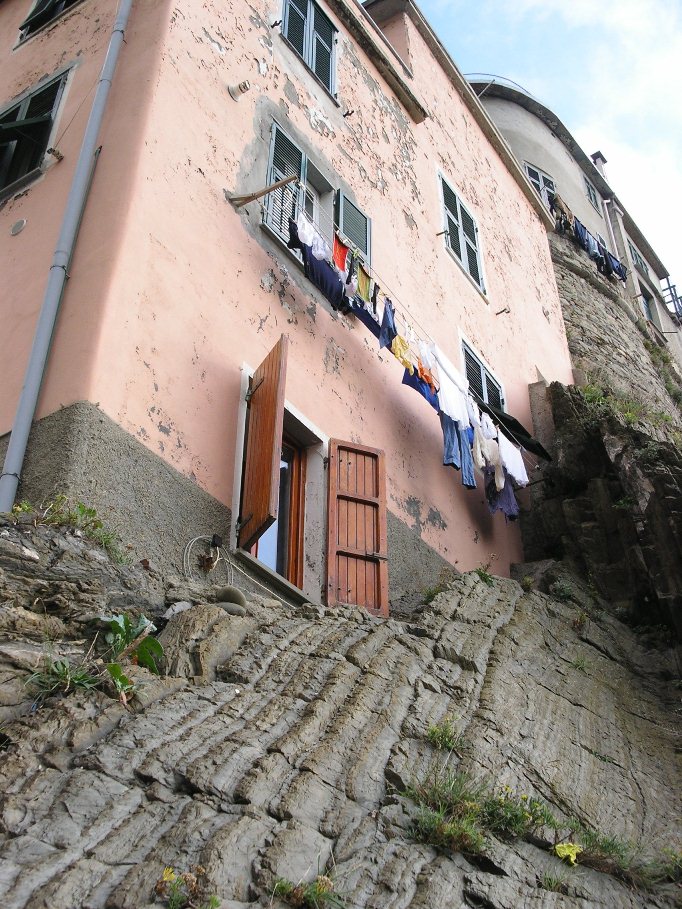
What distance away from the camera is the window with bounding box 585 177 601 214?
1137 inches

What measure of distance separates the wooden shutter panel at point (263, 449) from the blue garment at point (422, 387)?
2660 millimetres

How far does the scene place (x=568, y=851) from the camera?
483 cm

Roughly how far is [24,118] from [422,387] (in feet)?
17.4

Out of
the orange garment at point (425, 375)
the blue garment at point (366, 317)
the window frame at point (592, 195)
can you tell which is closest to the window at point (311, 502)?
the orange garment at point (425, 375)

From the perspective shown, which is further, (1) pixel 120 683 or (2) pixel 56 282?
(2) pixel 56 282

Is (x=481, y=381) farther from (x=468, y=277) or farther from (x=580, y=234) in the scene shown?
(x=580, y=234)

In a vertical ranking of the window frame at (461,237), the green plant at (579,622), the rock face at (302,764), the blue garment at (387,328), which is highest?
the window frame at (461,237)

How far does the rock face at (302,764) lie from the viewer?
3.84 m

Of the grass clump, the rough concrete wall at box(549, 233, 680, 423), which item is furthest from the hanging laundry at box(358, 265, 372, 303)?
the rough concrete wall at box(549, 233, 680, 423)

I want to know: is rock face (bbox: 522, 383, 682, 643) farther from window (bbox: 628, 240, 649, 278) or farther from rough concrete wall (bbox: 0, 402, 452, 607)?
window (bbox: 628, 240, 649, 278)

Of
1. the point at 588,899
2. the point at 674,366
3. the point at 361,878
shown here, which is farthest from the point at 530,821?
the point at 674,366

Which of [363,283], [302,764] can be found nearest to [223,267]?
[363,283]

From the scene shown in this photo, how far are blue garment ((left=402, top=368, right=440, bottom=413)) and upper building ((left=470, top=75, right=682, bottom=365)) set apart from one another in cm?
1538

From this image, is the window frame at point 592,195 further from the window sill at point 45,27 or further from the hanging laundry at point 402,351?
the window sill at point 45,27
